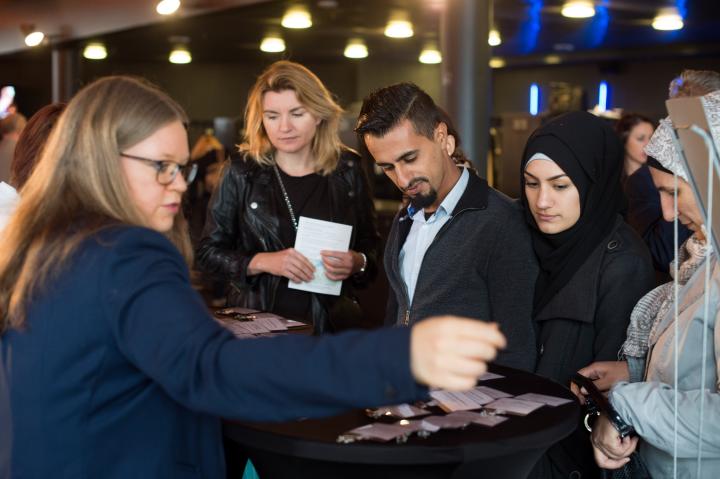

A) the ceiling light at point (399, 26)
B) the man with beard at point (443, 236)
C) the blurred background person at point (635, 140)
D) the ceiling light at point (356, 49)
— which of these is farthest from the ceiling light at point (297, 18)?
the man with beard at point (443, 236)

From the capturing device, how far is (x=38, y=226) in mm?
1683

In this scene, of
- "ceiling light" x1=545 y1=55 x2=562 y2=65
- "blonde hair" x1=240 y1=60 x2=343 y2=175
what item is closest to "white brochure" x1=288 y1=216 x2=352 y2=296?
"blonde hair" x1=240 y1=60 x2=343 y2=175

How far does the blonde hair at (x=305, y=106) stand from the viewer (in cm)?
378

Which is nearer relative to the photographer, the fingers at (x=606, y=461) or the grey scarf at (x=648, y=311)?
the fingers at (x=606, y=461)

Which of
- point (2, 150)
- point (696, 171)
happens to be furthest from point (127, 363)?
point (2, 150)

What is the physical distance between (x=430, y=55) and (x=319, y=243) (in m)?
11.4

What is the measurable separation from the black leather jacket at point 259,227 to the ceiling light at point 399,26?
6590 millimetres

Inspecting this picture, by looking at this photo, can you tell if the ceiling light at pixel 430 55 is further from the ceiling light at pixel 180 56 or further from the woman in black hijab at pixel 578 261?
the woman in black hijab at pixel 578 261

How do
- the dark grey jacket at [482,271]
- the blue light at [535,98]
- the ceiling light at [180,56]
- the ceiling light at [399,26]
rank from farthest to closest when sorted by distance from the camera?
1. the blue light at [535,98]
2. the ceiling light at [180,56]
3. the ceiling light at [399,26]
4. the dark grey jacket at [482,271]

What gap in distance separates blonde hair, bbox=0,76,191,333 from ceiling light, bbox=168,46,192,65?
472 inches

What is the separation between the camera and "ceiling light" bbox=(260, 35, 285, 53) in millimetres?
12465

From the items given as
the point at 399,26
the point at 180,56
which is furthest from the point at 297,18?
the point at 180,56

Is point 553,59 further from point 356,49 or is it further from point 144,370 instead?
point 144,370

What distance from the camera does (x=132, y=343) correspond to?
152 centimetres
